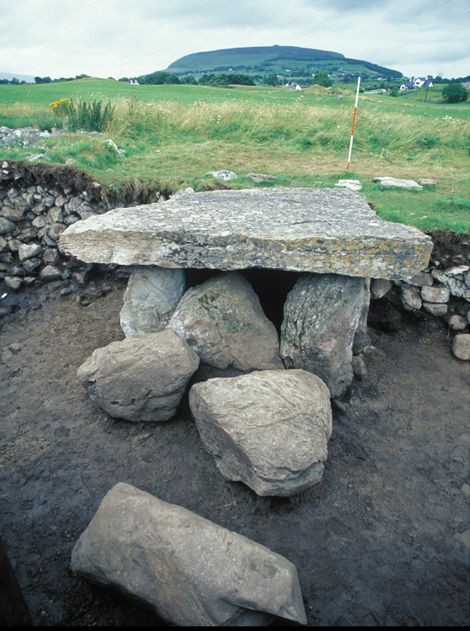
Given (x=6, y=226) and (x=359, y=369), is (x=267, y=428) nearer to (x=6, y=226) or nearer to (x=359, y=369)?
(x=359, y=369)

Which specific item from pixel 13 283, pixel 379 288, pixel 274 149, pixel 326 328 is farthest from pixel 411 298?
Result: pixel 274 149

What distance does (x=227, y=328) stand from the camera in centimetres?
534

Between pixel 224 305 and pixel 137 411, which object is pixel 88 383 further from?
pixel 224 305

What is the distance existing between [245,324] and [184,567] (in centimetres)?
281

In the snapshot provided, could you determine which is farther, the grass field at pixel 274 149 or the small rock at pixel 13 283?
the grass field at pixel 274 149

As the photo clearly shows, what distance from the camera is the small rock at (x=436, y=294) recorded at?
6082 mm

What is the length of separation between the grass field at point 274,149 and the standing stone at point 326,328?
2299 mm

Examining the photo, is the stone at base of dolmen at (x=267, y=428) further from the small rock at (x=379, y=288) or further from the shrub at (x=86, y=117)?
the shrub at (x=86, y=117)

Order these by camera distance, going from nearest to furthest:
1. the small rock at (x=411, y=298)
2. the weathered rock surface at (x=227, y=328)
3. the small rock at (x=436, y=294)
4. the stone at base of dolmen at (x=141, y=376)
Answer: the stone at base of dolmen at (x=141, y=376)
the weathered rock surface at (x=227, y=328)
the small rock at (x=436, y=294)
the small rock at (x=411, y=298)

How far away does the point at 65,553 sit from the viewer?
12.2 feet

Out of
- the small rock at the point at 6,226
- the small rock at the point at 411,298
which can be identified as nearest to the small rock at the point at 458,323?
the small rock at the point at 411,298

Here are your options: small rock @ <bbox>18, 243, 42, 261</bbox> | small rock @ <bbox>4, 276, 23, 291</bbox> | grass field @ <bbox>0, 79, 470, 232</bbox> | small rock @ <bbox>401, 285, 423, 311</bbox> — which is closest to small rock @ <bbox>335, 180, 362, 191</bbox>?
grass field @ <bbox>0, 79, 470, 232</bbox>

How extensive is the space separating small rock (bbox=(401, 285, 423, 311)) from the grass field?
106 centimetres

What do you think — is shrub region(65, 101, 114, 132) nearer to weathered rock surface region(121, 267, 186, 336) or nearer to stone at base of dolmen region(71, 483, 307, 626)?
weathered rock surface region(121, 267, 186, 336)
